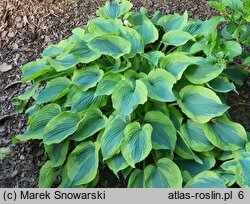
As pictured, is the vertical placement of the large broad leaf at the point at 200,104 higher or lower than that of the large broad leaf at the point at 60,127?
higher

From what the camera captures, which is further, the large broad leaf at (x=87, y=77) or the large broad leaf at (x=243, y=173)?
the large broad leaf at (x=87, y=77)

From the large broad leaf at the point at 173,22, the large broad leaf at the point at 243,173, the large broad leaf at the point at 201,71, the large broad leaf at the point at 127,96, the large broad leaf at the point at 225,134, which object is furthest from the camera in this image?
the large broad leaf at the point at 173,22

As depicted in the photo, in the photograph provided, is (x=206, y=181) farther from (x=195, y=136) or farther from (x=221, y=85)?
(x=221, y=85)

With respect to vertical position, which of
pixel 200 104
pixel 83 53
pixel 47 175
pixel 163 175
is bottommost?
pixel 47 175

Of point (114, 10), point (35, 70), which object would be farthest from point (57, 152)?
point (114, 10)

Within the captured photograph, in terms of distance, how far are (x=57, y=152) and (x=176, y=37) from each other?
3.66 ft

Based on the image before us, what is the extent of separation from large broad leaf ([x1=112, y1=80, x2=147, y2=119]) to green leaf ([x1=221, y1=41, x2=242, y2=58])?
0.65 metres

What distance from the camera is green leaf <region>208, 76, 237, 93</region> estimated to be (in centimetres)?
276

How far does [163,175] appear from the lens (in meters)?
2.54

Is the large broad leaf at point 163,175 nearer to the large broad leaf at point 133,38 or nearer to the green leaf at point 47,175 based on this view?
the green leaf at point 47,175

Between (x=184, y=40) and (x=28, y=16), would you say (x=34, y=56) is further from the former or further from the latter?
(x=184, y=40)

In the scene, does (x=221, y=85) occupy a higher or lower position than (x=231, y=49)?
lower

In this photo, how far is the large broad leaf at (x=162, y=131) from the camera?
2584 millimetres

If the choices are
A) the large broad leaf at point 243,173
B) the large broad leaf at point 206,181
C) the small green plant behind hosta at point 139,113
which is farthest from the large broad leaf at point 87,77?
the large broad leaf at point 243,173
